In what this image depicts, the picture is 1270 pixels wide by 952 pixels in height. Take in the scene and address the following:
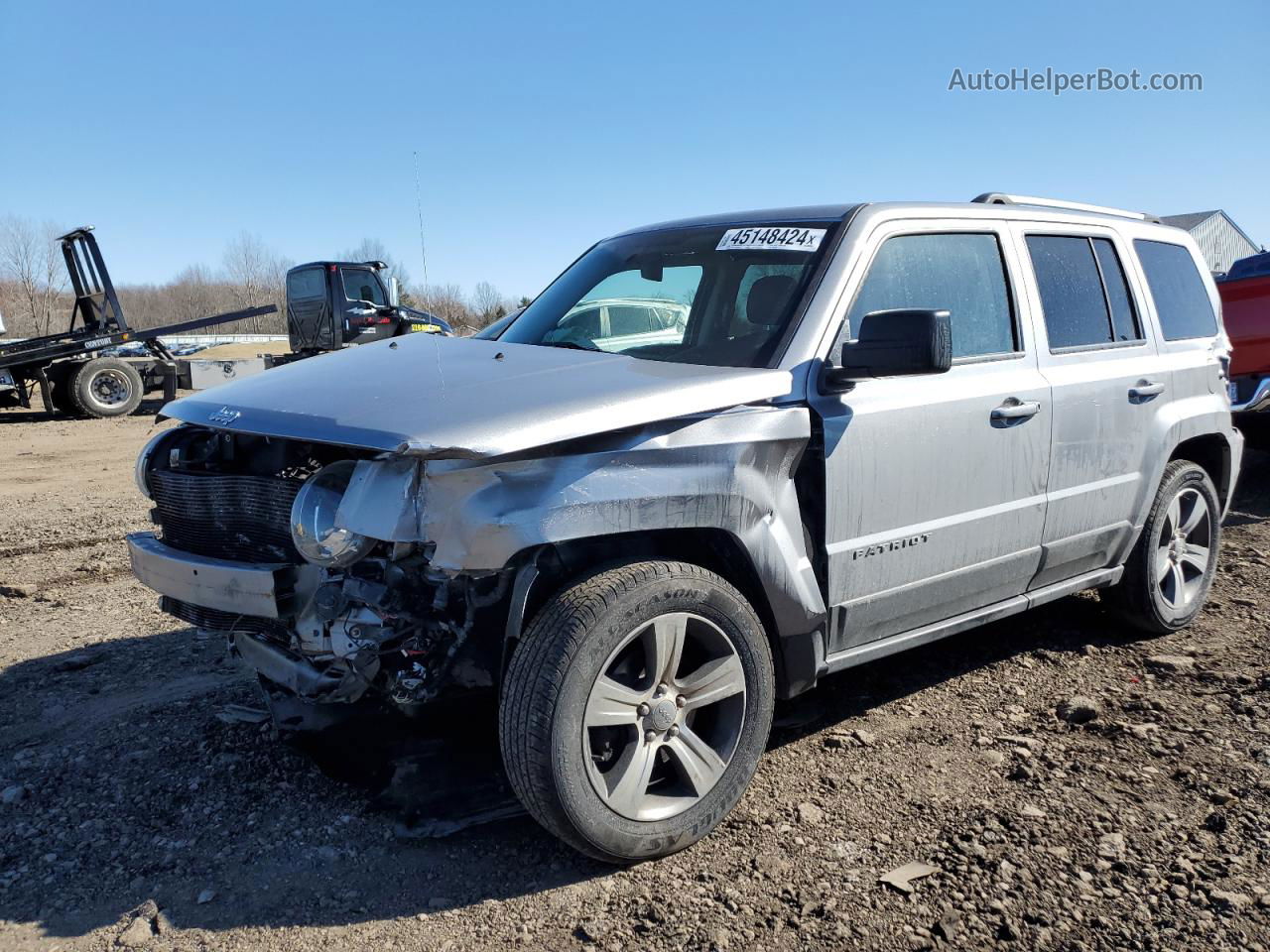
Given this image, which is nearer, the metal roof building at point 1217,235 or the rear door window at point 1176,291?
the rear door window at point 1176,291

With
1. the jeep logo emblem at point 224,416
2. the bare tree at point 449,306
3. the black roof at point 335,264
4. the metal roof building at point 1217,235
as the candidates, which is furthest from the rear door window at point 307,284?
the metal roof building at point 1217,235

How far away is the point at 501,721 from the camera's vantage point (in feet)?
9.00

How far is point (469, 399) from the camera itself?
2869 mm

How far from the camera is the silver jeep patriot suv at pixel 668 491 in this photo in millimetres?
2705

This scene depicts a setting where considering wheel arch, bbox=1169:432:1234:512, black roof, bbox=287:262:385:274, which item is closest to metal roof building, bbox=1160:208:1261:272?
black roof, bbox=287:262:385:274

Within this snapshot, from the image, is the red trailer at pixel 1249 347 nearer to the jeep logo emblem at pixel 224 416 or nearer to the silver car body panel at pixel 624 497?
the silver car body panel at pixel 624 497

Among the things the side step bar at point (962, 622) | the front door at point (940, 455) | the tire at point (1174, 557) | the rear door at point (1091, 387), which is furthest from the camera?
the tire at point (1174, 557)

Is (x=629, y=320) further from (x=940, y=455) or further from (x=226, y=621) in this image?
(x=226, y=621)

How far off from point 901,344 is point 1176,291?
2.57 meters

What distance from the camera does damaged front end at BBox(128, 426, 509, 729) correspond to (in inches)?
108

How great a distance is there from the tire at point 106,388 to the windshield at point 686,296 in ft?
43.0

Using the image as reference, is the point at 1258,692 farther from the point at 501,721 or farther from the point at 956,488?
the point at 501,721

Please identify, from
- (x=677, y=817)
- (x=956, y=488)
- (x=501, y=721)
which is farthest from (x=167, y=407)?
(x=956, y=488)

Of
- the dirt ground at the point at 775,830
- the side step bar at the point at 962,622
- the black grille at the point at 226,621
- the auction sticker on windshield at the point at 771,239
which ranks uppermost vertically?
the auction sticker on windshield at the point at 771,239
